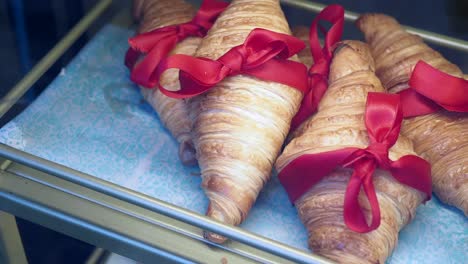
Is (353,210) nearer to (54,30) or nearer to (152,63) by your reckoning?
(152,63)

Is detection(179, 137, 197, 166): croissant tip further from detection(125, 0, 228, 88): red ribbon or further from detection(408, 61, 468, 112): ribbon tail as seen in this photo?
detection(408, 61, 468, 112): ribbon tail

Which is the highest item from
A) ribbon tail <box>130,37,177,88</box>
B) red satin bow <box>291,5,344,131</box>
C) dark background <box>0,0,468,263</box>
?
red satin bow <box>291,5,344,131</box>

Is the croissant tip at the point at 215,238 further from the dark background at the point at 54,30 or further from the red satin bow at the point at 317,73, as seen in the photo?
the dark background at the point at 54,30

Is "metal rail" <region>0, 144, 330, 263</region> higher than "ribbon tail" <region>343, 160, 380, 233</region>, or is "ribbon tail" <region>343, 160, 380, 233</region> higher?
"ribbon tail" <region>343, 160, 380, 233</region>

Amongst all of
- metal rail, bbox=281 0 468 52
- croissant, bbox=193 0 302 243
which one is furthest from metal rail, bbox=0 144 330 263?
metal rail, bbox=281 0 468 52

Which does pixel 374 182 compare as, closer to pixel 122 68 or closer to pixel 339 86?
pixel 339 86

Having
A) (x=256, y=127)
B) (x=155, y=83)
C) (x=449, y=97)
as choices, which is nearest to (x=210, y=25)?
(x=155, y=83)

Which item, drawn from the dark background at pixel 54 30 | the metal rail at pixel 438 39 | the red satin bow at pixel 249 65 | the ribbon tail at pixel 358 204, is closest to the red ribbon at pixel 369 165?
the ribbon tail at pixel 358 204
